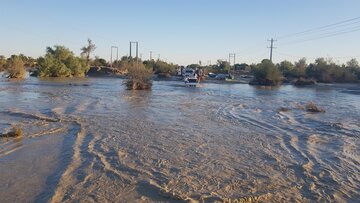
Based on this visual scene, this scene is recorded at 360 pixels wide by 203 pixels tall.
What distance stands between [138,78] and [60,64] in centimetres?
3370

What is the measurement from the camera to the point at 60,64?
74.2 metres

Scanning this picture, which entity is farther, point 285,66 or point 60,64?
point 285,66

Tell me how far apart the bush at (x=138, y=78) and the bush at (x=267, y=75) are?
27653 millimetres

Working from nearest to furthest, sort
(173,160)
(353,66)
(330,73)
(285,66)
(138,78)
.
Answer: (173,160)
(138,78)
(330,73)
(353,66)
(285,66)

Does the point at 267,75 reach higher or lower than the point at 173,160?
higher

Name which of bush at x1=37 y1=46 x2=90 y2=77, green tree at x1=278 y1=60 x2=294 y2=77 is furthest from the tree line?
green tree at x1=278 y1=60 x2=294 y2=77

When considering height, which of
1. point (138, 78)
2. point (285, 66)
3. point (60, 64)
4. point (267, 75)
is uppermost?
point (285, 66)

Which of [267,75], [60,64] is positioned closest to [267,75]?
[267,75]

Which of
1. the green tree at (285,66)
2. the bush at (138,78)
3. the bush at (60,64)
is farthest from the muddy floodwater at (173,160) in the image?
the green tree at (285,66)

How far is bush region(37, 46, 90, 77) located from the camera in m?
72.5

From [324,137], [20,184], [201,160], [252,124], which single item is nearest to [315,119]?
[252,124]

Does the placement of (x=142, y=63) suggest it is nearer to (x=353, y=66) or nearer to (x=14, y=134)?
(x=14, y=134)

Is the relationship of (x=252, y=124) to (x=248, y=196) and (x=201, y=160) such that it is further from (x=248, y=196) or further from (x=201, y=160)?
(x=248, y=196)

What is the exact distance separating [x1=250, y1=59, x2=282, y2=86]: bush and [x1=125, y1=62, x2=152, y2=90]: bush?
27653 mm
